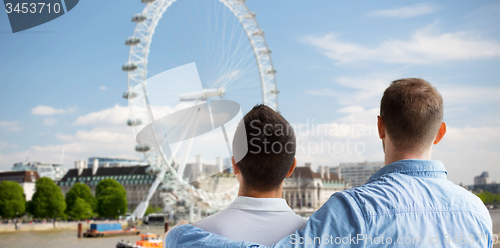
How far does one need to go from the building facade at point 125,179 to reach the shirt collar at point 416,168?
58.1 metres

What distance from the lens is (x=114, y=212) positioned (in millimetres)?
39156

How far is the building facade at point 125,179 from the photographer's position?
5912cm

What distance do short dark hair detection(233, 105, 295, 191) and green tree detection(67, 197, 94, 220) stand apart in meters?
37.1

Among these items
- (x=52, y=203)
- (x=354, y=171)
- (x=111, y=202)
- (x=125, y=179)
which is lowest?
(x=111, y=202)

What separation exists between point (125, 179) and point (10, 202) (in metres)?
28.6

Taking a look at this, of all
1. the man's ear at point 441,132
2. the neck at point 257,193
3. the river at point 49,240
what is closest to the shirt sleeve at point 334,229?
the neck at point 257,193

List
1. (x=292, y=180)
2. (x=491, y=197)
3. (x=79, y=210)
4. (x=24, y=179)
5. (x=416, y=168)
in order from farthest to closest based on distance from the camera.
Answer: (x=24, y=179), (x=292, y=180), (x=491, y=197), (x=79, y=210), (x=416, y=168)

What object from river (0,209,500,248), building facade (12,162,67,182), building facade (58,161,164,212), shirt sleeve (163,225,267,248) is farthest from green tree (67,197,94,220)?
building facade (12,162,67,182)

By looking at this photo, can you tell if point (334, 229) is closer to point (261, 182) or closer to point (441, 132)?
point (261, 182)

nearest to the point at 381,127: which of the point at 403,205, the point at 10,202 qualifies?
the point at 403,205

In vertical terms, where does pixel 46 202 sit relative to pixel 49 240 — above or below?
above

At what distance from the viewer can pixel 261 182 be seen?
117 cm

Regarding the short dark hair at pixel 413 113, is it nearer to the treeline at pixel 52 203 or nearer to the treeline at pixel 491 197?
the treeline at pixel 52 203

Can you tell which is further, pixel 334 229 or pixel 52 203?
pixel 52 203
